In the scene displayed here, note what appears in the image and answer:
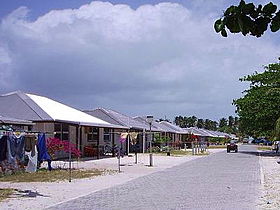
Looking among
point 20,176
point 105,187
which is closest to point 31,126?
point 20,176

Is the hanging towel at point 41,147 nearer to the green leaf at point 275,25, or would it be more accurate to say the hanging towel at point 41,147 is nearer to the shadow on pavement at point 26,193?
the shadow on pavement at point 26,193

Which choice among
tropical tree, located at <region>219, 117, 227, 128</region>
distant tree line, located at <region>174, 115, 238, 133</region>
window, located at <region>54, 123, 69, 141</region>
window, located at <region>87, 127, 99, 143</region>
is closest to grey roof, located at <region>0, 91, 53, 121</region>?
window, located at <region>54, 123, 69, 141</region>

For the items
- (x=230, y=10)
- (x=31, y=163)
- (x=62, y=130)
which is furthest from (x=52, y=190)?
(x=62, y=130)

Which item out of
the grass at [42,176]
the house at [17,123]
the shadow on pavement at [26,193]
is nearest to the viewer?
the shadow on pavement at [26,193]

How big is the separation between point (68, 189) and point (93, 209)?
4.43 meters

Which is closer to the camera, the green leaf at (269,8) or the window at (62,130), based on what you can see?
the green leaf at (269,8)

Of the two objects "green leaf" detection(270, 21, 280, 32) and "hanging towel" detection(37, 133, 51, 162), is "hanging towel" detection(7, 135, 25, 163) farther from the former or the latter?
"green leaf" detection(270, 21, 280, 32)

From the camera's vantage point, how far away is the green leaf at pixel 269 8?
144 inches

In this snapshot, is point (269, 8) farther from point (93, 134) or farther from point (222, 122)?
point (222, 122)

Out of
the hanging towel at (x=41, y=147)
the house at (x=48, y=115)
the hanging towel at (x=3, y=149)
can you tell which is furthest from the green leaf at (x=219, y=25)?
the house at (x=48, y=115)

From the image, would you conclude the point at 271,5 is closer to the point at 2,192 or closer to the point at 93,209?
the point at 93,209

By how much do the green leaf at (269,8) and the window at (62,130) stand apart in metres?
28.6

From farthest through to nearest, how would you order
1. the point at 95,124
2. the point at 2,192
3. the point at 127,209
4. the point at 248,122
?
the point at 248,122, the point at 95,124, the point at 2,192, the point at 127,209

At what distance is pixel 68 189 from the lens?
50.2 feet
